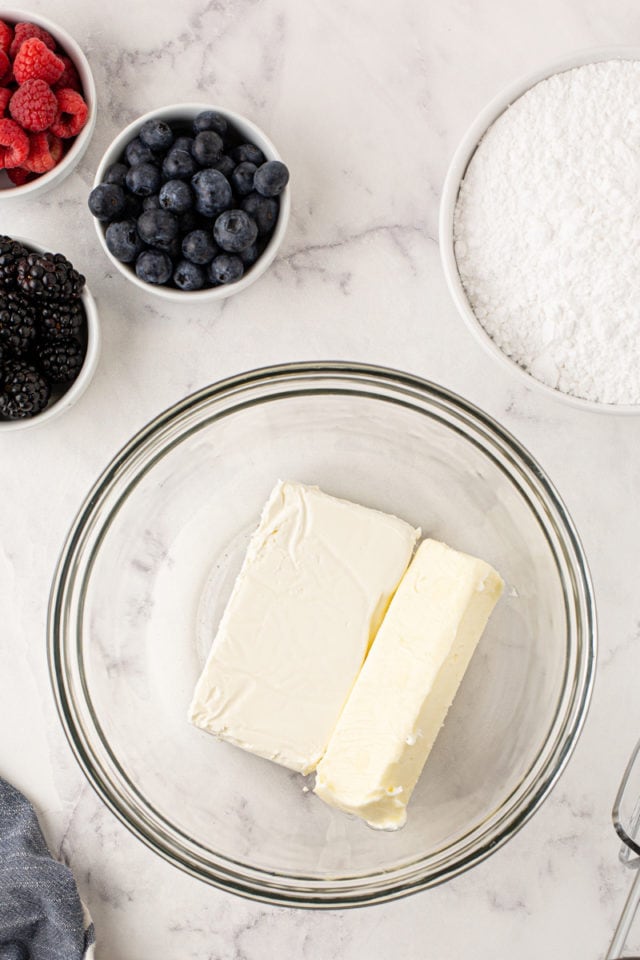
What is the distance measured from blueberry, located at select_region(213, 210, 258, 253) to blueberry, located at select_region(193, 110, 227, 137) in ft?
0.38

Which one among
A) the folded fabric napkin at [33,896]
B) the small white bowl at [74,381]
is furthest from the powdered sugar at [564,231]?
the folded fabric napkin at [33,896]

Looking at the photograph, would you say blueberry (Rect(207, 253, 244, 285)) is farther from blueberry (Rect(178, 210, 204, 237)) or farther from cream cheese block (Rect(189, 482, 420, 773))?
cream cheese block (Rect(189, 482, 420, 773))

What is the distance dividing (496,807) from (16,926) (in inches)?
26.5

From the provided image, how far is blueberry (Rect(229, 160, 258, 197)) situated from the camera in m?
0.96

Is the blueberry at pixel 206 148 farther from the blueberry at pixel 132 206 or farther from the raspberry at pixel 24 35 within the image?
the raspberry at pixel 24 35

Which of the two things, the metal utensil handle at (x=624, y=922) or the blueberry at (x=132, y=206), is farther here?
the metal utensil handle at (x=624, y=922)

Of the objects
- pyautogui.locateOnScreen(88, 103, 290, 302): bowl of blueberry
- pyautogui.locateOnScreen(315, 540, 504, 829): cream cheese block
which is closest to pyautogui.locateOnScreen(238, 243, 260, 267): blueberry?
pyautogui.locateOnScreen(88, 103, 290, 302): bowl of blueberry

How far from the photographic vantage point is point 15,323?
0.92 meters

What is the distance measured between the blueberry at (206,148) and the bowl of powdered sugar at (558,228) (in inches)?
11.3

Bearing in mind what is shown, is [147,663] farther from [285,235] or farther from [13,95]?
[13,95]

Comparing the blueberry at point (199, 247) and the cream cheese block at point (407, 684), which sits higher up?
the blueberry at point (199, 247)

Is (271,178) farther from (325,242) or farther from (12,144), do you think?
(12,144)

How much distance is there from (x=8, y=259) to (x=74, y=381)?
161mm

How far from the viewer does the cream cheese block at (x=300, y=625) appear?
37.1 inches
